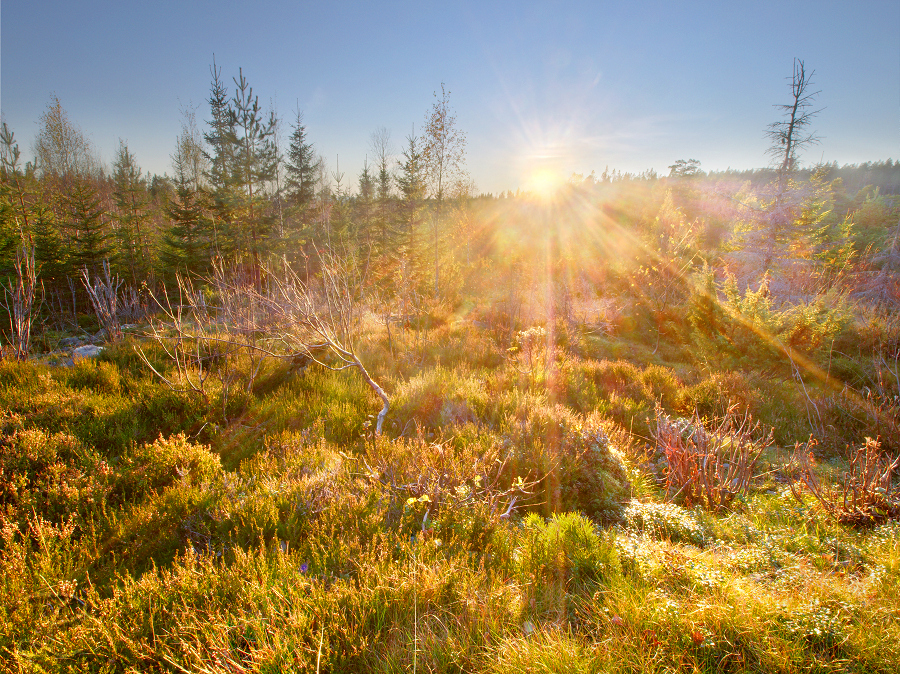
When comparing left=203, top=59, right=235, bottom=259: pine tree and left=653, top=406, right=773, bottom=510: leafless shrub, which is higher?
left=203, top=59, right=235, bottom=259: pine tree

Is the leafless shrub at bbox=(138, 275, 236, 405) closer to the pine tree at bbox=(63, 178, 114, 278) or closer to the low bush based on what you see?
the low bush

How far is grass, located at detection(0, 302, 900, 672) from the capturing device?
1.71 meters

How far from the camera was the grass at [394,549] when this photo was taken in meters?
1.71

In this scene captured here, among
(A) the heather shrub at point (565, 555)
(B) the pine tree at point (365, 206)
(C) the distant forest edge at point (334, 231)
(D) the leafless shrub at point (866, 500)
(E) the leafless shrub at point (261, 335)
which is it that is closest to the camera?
(A) the heather shrub at point (565, 555)

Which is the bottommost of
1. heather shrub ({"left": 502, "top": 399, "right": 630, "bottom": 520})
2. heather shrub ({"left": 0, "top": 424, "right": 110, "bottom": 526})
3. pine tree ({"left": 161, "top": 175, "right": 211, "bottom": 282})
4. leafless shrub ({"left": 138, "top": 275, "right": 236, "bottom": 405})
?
heather shrub ({"left": 502, "top": 399, "right": 630, "bottom": 520})

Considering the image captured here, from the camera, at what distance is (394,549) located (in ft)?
8.27

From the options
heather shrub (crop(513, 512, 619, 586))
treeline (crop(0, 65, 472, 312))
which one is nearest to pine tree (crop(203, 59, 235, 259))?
treeline (crop(0, 65, 472, 312))

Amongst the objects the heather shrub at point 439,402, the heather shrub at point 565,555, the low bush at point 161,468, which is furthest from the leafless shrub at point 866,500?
the low bush at point 161,468

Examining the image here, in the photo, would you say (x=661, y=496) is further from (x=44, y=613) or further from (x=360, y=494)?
(x=44, y=613)

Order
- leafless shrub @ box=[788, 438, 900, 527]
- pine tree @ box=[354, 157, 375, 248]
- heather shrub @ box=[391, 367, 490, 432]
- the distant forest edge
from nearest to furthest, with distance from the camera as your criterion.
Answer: leafless shrub @ box=[788, 438, 900, 527] < heather shrub @ box=[391, 367, 490, 432] < the distant forest edge < pine tree @ box=[354, 157, 375, 248]

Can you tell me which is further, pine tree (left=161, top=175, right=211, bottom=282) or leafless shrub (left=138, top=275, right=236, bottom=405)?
pine tree (left=161, top=175, right=211, bottom=282)

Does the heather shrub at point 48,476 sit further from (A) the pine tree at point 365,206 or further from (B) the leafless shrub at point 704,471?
(A) the pine tree at point 365,206

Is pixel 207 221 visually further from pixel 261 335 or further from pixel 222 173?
pixel 261 335

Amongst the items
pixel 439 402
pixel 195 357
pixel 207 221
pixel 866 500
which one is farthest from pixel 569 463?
pixel 207 221
